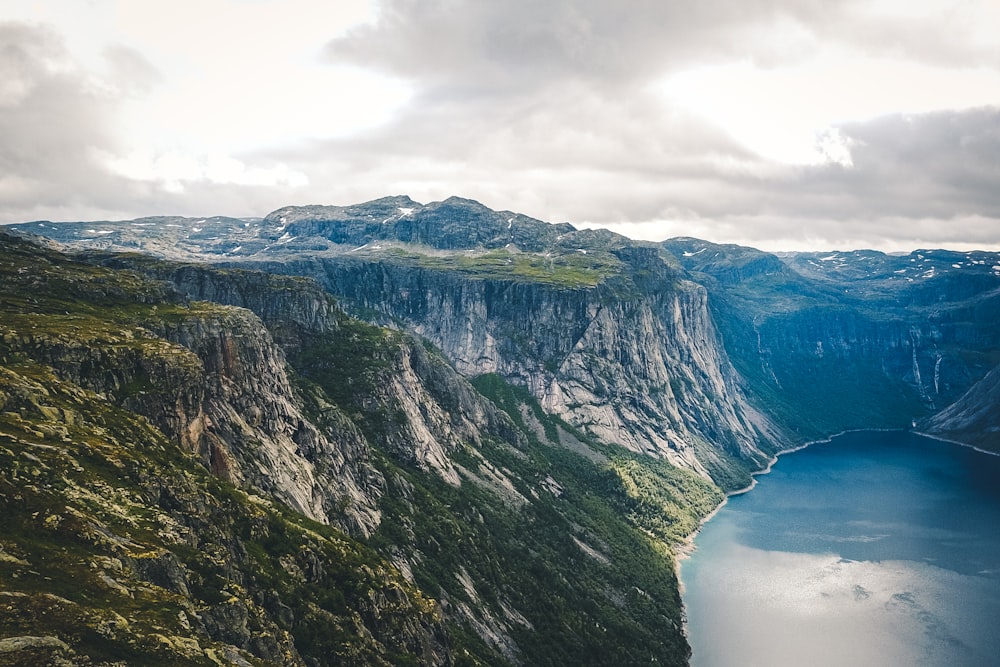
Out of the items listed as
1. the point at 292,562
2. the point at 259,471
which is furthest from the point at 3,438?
the point at 259,471

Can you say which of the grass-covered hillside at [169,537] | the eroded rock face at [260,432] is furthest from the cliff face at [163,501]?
the eroded rock face at [260,432]

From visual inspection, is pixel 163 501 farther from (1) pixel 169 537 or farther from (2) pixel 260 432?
(2) pixel 260 432

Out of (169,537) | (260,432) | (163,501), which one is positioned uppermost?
(163,501)

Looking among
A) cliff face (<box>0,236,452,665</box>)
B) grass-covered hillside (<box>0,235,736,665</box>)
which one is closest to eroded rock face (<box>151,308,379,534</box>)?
cliff face (<box>0,236,452,665</box>)

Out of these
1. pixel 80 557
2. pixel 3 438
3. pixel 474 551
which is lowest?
pixel 474 551

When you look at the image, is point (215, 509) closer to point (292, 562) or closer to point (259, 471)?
point (292, 562)

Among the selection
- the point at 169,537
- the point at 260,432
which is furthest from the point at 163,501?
the point at 260,432

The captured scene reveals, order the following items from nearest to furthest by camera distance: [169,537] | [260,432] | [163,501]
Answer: [169,537] < [163,501] < [260,432]

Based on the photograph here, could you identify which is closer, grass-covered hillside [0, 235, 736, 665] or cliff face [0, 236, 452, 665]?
cliff face [0, 236, 452, 665]

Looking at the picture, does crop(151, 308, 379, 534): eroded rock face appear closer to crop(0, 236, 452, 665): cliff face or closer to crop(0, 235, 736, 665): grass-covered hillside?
crop(0, 236, 452, 665): cliff face

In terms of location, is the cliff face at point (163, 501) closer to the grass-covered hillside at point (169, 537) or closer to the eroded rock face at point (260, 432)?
the grass-covered hillside at point (169, 537)

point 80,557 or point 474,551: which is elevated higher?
point 80,557
